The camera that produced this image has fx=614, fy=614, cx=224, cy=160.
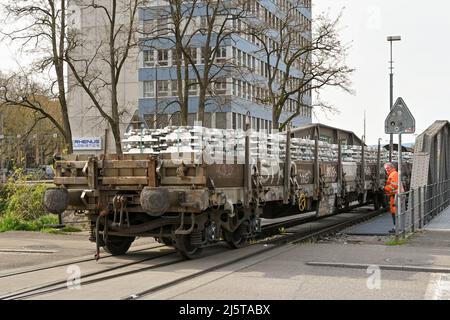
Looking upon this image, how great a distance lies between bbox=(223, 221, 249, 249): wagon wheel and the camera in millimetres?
11770

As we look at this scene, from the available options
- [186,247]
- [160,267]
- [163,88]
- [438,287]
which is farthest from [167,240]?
[163,88]

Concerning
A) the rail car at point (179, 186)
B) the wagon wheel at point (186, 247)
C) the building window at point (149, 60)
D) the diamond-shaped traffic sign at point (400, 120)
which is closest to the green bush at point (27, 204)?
the rail car at point (179, 186)

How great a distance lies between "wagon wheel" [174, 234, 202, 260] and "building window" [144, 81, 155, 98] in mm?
55677

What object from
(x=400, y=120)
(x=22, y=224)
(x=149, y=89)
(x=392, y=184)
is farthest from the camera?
(x=149, y=89)

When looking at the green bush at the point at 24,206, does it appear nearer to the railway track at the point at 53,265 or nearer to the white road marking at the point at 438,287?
the railway track at the point at 53,265

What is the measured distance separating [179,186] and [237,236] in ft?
8.26

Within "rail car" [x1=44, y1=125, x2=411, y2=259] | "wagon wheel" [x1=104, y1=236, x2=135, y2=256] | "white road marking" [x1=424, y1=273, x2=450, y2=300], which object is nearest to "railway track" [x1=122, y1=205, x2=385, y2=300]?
"rail car" [x1=44, y1=125, x2=411, y2=259]

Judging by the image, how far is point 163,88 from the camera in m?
64.3

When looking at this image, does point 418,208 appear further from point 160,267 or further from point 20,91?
point 20,91

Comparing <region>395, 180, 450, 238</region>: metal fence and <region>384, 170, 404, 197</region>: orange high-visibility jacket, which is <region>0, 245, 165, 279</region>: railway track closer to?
<region>395, 180, 450, 238</region>: metal fence

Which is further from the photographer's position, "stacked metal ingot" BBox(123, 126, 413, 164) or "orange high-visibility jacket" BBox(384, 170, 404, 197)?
"orange high-visibility jacket" BBox(384, 170, 404, 197)

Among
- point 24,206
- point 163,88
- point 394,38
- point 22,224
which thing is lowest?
point 22,224
